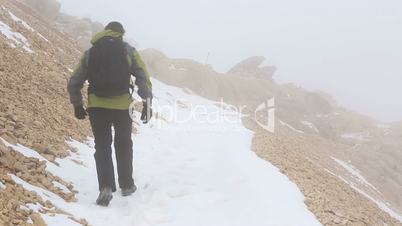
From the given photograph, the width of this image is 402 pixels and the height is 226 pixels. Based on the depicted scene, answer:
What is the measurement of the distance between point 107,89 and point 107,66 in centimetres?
→ 36

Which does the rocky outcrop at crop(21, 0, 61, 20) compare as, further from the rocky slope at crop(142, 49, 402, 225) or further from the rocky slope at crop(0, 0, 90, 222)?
the rocky slope at crop(0, 0, 90, 222)

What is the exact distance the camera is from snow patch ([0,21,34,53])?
16147mm

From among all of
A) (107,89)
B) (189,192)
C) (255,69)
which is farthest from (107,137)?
(255,69)

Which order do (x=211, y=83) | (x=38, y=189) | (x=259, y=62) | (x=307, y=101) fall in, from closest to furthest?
(x=38, y=189), (x=211, y=83), (x=307, y=101), (x=259, y=62)

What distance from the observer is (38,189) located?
6641mm

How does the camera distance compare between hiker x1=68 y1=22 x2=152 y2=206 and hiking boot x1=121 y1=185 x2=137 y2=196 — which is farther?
hiking boot x1=121 y1=185 x2=137 y2=196

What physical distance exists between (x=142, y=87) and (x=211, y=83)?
5012 cm

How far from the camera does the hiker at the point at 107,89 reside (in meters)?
7.18

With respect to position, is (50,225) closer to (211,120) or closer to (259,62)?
(211,120)

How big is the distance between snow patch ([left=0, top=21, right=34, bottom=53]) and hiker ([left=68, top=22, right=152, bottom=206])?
9185 millimetres

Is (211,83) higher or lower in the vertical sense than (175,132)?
lower

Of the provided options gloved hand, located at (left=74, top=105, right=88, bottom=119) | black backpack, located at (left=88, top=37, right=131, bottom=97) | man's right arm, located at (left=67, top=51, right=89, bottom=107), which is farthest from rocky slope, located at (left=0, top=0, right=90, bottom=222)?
black backpack, located at (left=88, top=37, right=131, bottom=97)

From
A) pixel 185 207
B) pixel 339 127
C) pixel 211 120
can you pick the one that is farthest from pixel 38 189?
pixel 339 127

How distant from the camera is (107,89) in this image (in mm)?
7242
